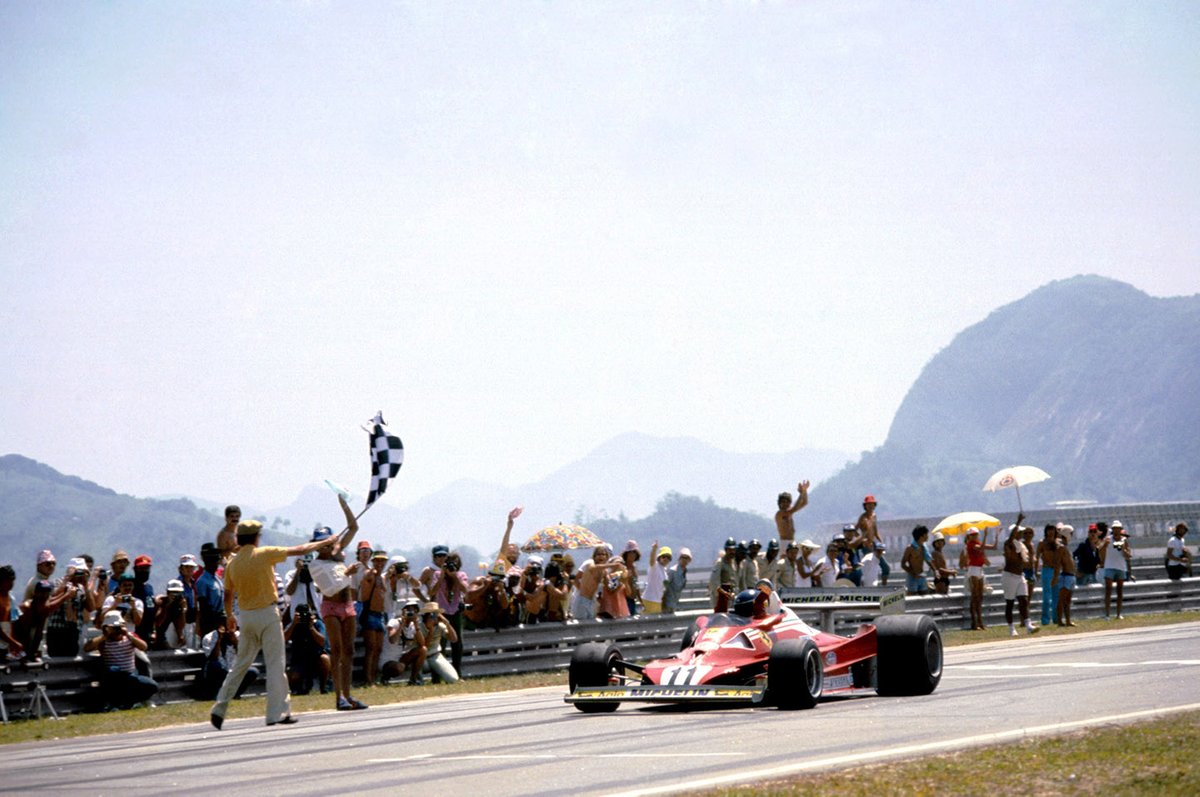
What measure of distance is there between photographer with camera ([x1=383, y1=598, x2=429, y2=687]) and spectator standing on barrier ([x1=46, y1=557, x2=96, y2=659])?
13.1ft

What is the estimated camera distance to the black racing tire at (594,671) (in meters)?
15.0

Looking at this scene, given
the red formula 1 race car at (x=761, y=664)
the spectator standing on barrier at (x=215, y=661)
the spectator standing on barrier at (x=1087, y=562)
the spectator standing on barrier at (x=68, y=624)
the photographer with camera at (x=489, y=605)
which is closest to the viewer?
the red formula 1 race car at (x=761, y=664)

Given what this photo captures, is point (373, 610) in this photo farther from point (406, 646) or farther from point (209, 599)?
point (209, 599)

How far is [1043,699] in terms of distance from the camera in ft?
46.3

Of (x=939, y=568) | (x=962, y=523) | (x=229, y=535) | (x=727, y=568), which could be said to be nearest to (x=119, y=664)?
(x=229, y=535)

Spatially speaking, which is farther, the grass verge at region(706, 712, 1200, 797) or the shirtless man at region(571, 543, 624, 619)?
the shirtless man at region(571, 543, 624, 619)

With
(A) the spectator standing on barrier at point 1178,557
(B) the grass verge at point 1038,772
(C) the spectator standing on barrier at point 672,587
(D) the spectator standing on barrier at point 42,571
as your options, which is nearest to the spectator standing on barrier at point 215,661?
(D) the spectator standing on barrier at point 42,571

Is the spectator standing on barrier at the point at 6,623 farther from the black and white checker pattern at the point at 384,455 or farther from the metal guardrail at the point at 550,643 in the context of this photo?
the black and white checker pattern at the point at 384,455

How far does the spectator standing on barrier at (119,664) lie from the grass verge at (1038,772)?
10.9m

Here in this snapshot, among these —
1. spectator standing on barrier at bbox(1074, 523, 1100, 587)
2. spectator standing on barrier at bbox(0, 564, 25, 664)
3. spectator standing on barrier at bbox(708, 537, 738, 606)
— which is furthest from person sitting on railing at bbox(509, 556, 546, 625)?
spectator standing on barrier at bbox(1074, 523, 1100, 587)

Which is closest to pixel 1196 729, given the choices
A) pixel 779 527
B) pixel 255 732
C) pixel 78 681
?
pixel 255 732

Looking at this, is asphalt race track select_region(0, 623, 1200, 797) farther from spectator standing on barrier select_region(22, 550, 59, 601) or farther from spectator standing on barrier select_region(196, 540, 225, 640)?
spectator standing on barrier select_region(22, 550, 59, 601)

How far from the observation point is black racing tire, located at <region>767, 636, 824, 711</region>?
13898 mm

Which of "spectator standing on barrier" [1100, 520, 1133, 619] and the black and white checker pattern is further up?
the black and white checker pattern
